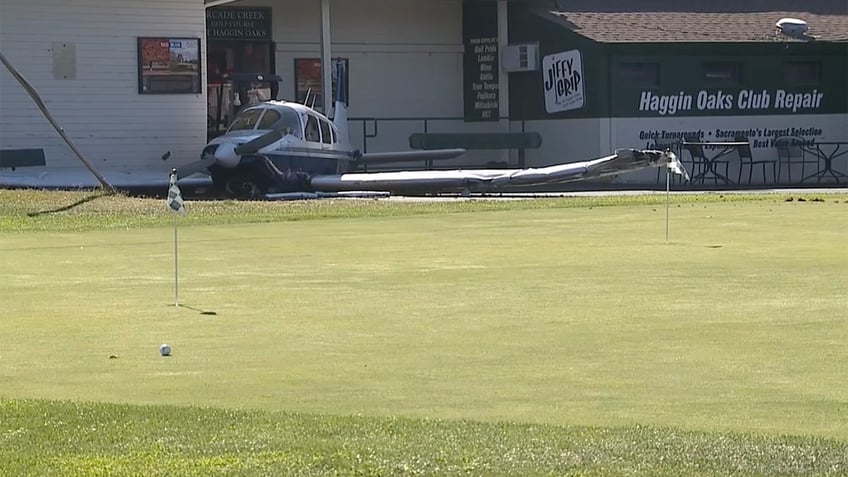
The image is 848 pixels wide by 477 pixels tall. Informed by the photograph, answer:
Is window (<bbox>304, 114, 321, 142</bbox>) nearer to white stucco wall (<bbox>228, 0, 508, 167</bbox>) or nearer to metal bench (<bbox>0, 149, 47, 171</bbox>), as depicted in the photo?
metal bench (<bbox>0, 149, 47, 171</bbox>)

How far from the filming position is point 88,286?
13344mm

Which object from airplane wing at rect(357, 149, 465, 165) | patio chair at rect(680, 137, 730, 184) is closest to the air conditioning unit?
patio chair at rect(680, 137, 730, 184)

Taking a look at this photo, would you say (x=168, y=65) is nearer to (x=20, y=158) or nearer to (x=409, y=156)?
(x=20, y=158)

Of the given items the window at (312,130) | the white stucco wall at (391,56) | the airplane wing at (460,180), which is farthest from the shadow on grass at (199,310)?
the white stucco wall at (391,56)

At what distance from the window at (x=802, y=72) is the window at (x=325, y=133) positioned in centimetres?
1313

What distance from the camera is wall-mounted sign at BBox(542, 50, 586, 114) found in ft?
121

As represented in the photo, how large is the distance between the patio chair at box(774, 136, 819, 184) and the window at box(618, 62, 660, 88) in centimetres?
365

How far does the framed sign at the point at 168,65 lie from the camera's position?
3288cm

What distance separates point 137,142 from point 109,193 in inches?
203

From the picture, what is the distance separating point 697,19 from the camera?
38.8 metres

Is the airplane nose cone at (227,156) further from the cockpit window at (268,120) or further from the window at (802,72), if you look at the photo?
the window at (802,72)

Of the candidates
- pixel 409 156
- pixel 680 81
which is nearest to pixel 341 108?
→ pixel 409 156

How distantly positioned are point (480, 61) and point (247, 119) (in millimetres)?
10625

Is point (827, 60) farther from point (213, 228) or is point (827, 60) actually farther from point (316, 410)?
point (316, 410)
